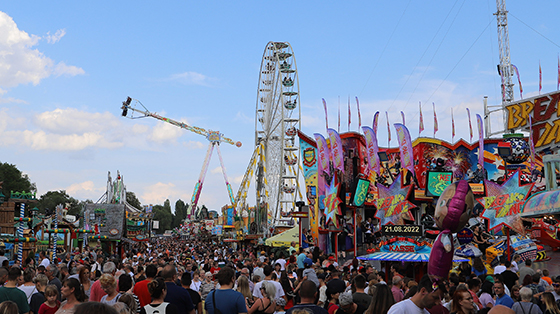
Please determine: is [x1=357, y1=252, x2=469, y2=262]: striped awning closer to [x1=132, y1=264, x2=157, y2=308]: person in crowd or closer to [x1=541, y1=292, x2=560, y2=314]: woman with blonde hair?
[x1=541, y1=292, x2=560, y2=314]: woman with blonde hair

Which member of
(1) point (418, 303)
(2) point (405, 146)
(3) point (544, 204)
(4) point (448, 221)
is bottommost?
(1) point (418, 303)

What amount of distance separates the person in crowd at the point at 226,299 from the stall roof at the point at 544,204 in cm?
1210

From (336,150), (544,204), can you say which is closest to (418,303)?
(544,204)

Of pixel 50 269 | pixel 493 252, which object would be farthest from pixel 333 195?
pixel 50 269

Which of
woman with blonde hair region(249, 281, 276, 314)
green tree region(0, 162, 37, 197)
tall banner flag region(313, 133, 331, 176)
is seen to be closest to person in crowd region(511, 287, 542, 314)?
woman with blonde hair region(249, 281, 276, 314)

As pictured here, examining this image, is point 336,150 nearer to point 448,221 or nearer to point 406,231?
point 406,231

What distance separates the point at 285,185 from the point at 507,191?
2149 centimetres

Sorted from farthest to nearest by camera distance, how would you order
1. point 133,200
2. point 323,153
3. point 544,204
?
1. point 133,200
2. point 323,153
3. point 544,204

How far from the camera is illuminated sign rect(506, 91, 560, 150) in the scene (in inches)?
748

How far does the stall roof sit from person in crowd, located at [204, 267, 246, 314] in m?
12.1

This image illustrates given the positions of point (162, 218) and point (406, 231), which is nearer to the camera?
point (406, 231)

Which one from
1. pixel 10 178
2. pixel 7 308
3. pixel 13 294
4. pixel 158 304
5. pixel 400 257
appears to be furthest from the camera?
pixel 10 178

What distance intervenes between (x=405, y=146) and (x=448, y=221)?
18.4 m

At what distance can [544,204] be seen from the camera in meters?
16.1
